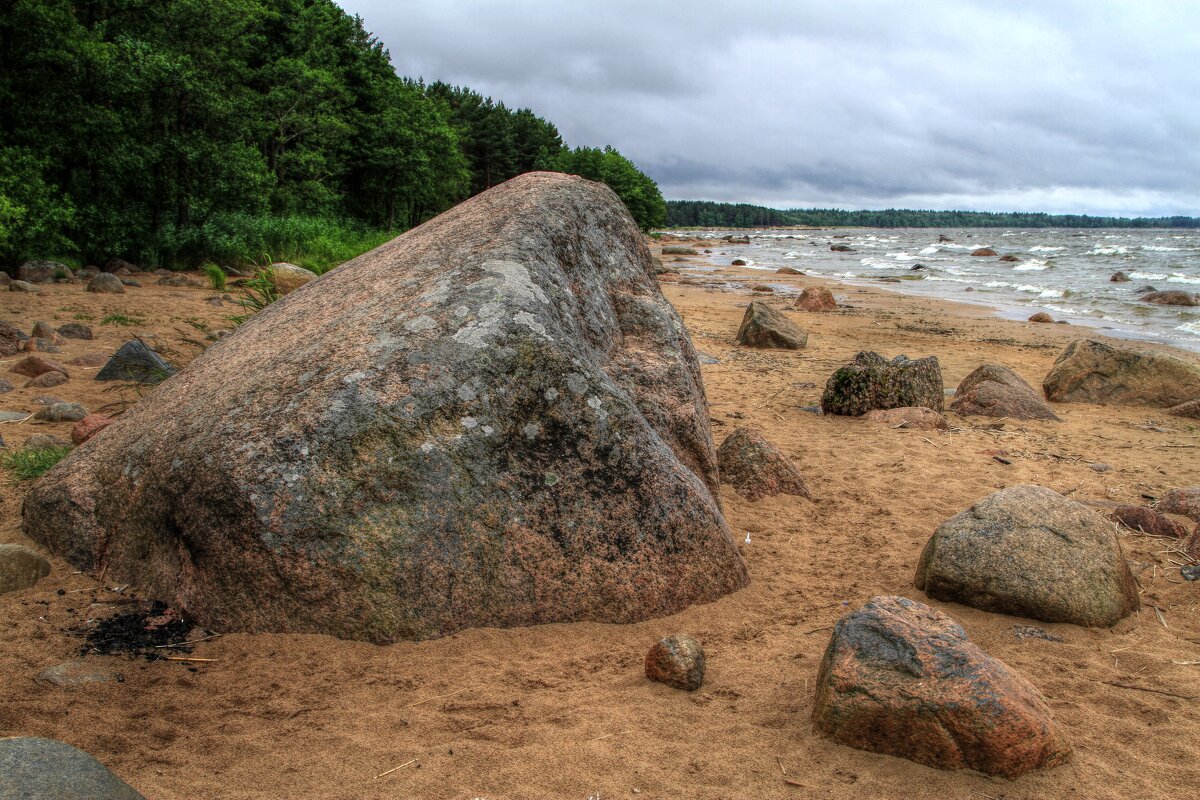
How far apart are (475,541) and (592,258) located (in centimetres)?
215

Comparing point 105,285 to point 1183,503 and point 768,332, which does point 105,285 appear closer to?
point 768,332

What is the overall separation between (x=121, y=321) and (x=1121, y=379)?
11493 mm

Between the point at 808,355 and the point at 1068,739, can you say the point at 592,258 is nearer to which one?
the point at 1068,739

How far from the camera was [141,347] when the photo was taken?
273 inches

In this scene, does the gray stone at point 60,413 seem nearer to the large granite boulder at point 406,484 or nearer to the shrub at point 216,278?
the large granite boulder at point 406,484

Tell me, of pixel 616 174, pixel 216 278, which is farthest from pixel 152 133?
pixel 616 174

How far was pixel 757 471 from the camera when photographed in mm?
5332

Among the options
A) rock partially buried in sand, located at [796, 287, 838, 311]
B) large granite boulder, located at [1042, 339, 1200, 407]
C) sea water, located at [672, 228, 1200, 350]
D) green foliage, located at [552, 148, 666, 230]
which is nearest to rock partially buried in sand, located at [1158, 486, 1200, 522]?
large granite boulder, located at [1042, 339, 1200, 407]

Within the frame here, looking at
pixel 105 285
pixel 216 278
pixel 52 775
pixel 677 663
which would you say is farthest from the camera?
pixel 216 278

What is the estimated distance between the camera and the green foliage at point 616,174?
6544cm

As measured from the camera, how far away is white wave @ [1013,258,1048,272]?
35219 mm

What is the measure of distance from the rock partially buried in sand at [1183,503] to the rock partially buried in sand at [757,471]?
2.24 m

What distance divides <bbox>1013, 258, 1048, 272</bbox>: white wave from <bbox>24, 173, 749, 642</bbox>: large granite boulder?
36.3 metres

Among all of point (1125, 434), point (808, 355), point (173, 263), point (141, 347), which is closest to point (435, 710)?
point (141, 347)
